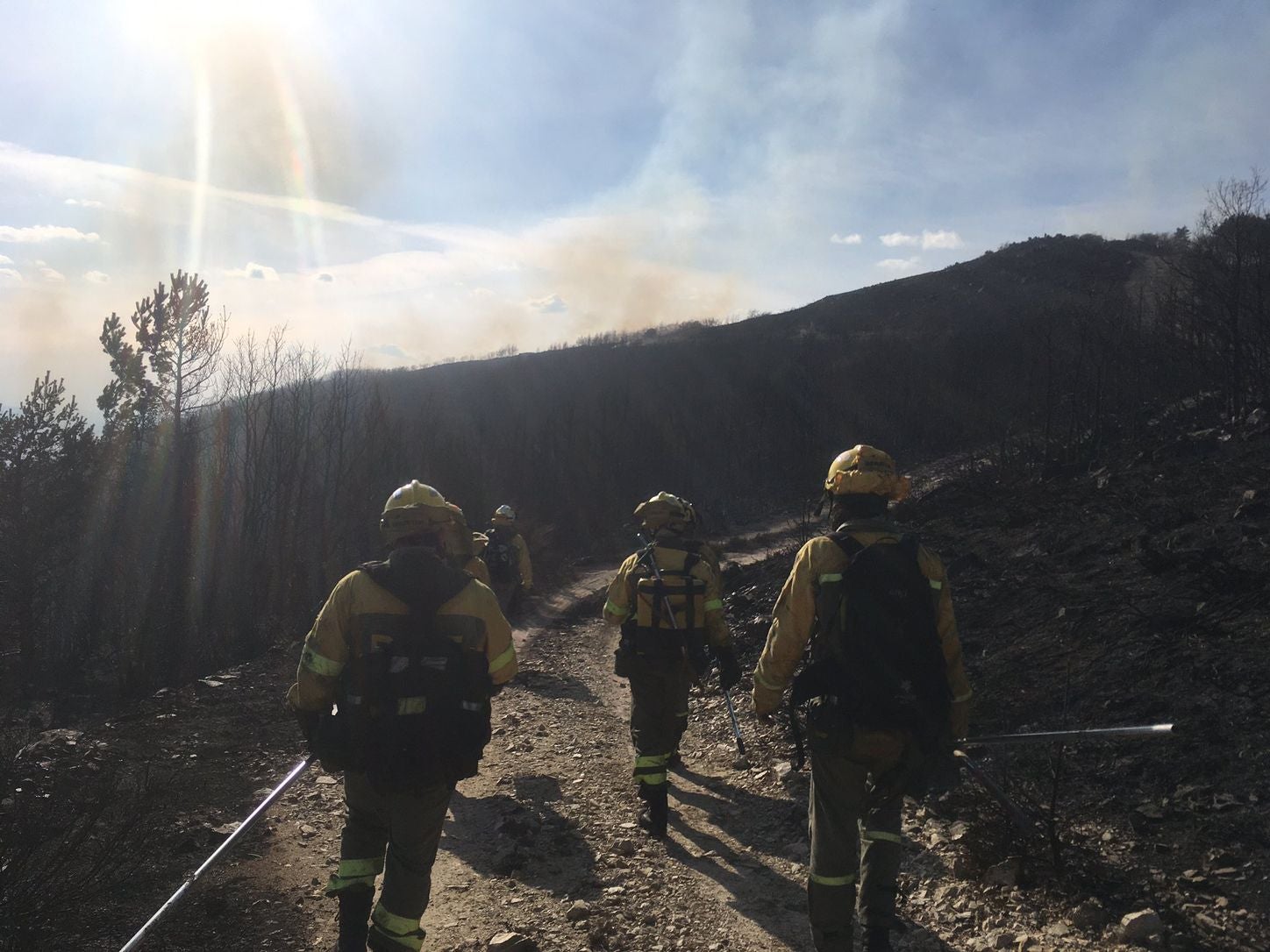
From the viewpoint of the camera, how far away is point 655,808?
20.0ft

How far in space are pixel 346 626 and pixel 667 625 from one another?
325 cm

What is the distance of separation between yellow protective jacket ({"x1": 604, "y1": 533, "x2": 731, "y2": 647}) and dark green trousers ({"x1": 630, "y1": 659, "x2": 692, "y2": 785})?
0.38 metres

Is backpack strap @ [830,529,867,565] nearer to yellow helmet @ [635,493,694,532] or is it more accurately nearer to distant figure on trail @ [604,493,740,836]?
distant figure on trail @ [604,493,740,836]

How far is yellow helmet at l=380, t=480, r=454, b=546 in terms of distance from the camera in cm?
402

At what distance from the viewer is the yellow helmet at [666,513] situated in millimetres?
6844

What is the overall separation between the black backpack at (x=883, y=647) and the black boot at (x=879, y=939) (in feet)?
3.34

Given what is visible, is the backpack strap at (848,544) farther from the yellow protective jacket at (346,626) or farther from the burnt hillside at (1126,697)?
the burnt hillside at (1126,697)

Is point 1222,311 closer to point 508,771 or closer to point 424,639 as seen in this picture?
point 508,771

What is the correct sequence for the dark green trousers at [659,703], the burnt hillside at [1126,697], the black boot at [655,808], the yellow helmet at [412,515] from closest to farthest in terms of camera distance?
the yellow helmet at [412,515], the burnt hillside at [1126,697], the black boot at [655,808], the dark green trousers at [659,703]

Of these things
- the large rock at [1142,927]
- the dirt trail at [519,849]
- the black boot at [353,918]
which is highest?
the black boot at [353,918]

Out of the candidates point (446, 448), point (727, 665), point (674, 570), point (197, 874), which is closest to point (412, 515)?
point (197, 874)

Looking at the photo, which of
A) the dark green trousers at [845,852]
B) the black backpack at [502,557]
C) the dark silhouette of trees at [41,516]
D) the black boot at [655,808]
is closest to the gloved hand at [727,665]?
the black boot at [655,808]

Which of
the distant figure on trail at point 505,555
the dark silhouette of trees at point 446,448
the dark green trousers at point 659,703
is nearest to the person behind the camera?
the dark green trousers at point 659,703

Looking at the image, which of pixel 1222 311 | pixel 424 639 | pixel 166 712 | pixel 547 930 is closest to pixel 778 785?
pixel 547 930
